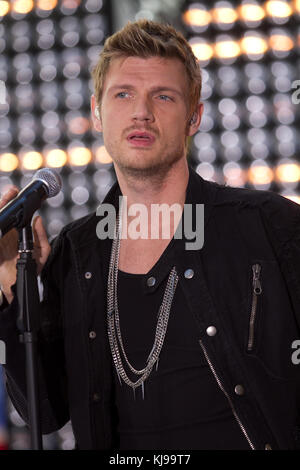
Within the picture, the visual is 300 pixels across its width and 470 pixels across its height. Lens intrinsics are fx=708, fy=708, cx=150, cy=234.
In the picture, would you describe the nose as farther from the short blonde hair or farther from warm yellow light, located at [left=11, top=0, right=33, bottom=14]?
warm yellow light, located at [left=11, top=0, right=33, bottom=14]

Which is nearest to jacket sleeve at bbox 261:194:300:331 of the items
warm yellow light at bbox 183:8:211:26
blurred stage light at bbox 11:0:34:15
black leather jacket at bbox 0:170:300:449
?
black leather jacket at bbox 0:170:300:449

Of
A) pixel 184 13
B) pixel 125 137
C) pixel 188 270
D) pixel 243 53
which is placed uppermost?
pixel 184 13

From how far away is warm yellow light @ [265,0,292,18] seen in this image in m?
3.36

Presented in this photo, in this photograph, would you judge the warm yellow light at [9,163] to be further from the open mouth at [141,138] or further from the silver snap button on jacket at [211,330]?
the silver snap button on jacket at [211,330]

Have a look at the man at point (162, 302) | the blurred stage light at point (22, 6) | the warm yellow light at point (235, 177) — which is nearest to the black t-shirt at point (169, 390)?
the man at point (162, 302)

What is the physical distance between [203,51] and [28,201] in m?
2.21

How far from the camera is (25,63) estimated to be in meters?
3.71

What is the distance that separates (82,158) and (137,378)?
2016 mm

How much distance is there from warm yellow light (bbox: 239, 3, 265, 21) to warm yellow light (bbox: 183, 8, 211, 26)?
164 mm

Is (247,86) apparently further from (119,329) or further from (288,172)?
(119,329)

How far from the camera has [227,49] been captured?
3410mm

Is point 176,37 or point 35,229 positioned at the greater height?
point 176,37
